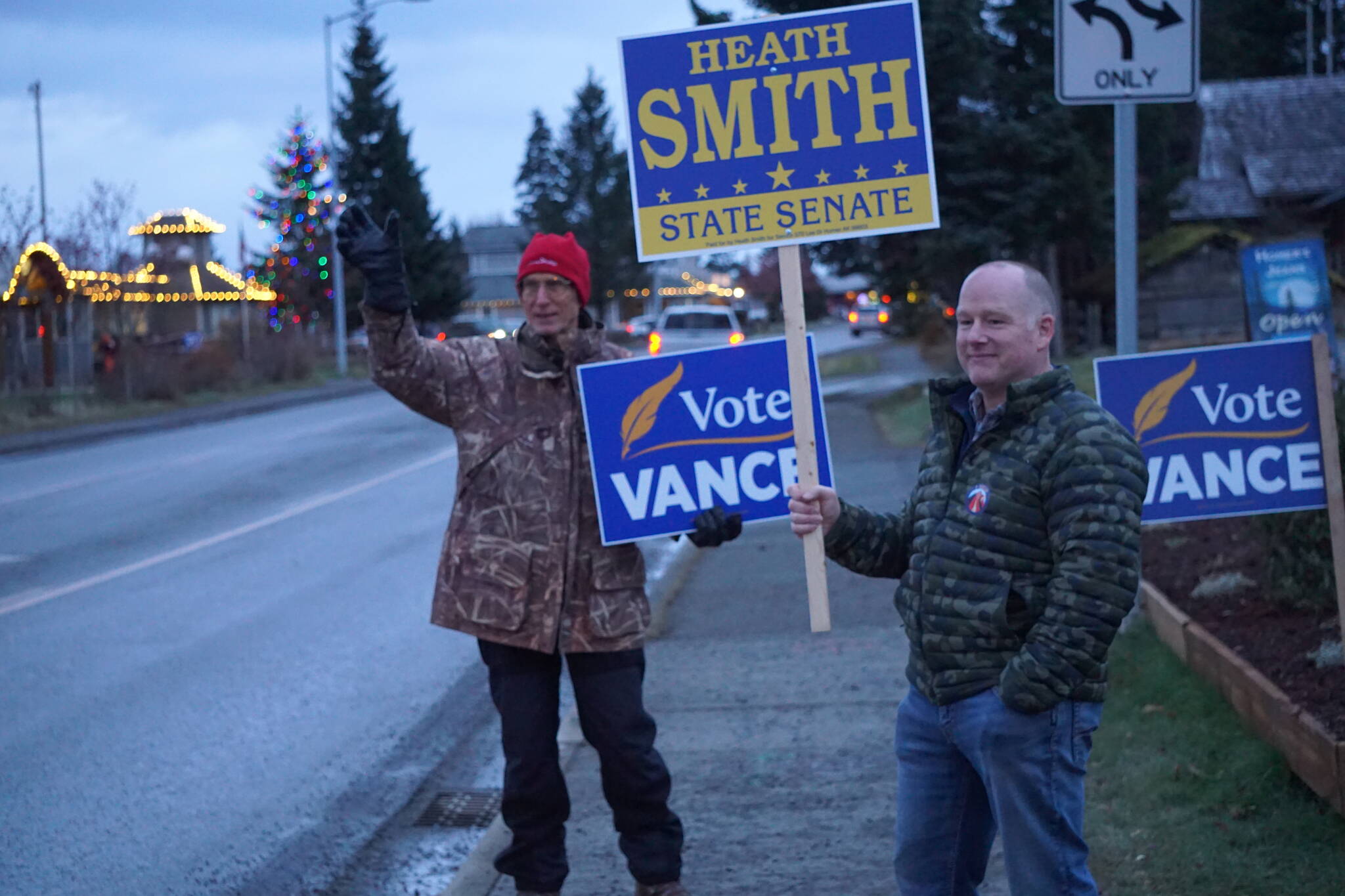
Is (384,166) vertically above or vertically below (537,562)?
above

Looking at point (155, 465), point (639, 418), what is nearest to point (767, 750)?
point (639, 418)

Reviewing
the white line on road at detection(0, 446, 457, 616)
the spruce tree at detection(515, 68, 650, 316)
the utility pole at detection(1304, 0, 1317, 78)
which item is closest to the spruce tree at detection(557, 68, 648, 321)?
the spruce tree at detection(515, 68, 650, 316)

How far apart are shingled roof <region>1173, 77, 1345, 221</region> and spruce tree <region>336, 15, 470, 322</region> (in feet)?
88.7

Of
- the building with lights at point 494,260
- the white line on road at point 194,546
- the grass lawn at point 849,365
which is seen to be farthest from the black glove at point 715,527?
the building with lights at point 494,260

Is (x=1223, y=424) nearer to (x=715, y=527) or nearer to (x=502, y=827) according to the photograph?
(x=715, y=527)

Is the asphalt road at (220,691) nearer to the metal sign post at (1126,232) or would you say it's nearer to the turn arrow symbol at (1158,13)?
the metal sign post at (1126,232)

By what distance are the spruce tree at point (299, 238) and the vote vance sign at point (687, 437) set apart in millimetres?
48474

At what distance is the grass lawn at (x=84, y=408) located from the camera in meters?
25.8

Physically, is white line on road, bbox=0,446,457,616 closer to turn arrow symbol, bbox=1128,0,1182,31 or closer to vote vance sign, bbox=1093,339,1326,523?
vote vance sign, bbox=1093,339,1326,523

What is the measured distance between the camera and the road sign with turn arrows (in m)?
5.77

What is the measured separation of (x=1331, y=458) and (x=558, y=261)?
2.69m

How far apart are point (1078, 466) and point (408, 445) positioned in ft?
60.1

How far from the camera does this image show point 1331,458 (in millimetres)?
4812

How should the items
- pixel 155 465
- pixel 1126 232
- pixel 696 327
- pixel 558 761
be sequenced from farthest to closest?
pixel 696 327 → pixel 155 465 → pixel 1126 232 → pixel 558 761
